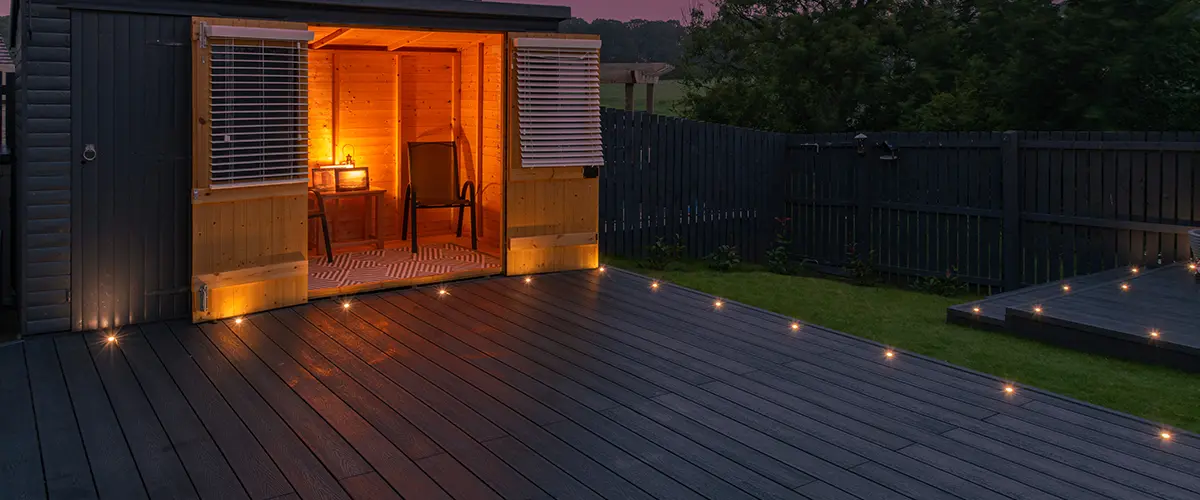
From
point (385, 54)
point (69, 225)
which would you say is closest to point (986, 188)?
point (385, 54)

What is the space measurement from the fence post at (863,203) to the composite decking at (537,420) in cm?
398

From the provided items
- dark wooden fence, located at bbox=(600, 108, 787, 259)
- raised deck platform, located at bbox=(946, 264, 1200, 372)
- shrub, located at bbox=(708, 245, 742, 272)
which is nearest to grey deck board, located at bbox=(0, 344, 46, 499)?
dark wooden fence, located at bbox=(600, 108, 787, 259)

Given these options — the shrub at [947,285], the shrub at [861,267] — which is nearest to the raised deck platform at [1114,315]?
the shrub at [947,285]

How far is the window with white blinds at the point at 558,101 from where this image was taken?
284 inches

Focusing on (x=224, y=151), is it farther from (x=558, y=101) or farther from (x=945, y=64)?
(x=945, y=64)

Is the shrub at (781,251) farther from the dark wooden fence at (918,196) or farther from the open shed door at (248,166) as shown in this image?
the open shed door at (248,166)

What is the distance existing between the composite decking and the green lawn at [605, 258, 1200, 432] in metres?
0.40

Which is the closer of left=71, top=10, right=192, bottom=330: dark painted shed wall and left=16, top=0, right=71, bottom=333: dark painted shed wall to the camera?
left=16, top=0, right=71, bottom=333: dark painted shed wall

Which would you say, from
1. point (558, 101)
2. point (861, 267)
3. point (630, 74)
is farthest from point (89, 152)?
point (861, 267)

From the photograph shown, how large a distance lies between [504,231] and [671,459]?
4.01 m

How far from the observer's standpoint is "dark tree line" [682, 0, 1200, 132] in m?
10.1

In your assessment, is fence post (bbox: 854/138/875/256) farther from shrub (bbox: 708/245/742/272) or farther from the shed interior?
the shed interior

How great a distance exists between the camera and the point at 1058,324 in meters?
5.60

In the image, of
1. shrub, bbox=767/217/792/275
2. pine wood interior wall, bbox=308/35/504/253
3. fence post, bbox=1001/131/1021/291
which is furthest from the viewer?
shrub, bbox=767/217/792/275
